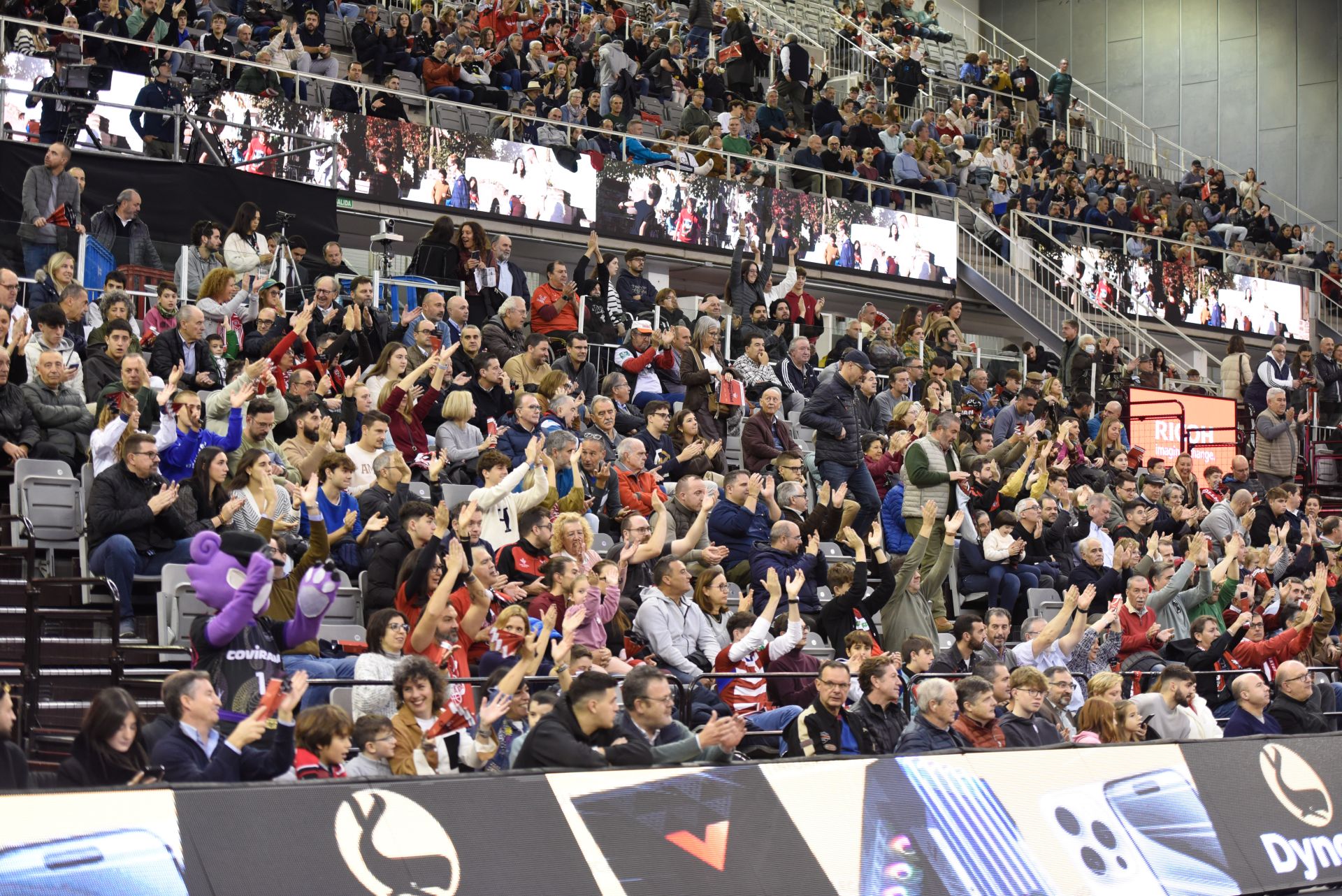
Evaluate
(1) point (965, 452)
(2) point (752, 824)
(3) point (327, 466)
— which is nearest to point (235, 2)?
(1) point (965, 452)

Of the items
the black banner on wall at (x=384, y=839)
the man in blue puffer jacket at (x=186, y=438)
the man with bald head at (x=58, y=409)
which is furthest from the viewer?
the man with bald head at (x=58, y=409)

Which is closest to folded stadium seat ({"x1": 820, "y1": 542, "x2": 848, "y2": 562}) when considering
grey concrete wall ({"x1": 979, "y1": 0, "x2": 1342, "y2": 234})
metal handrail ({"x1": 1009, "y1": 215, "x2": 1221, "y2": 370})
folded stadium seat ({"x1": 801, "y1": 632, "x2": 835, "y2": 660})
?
folded stadium seat ({"x1": 801, "y1": 632, "x2": 835, "y2": 660})

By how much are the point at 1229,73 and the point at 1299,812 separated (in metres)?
27.5

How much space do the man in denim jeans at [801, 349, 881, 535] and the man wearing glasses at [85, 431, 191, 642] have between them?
5.56 metres

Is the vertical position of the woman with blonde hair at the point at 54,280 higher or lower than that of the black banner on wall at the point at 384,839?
higher

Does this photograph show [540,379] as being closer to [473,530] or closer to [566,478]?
[566,478]

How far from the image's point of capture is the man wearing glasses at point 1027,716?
8688mm

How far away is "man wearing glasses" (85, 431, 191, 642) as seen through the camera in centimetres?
859

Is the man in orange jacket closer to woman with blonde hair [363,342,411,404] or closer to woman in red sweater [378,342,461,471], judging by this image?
woman in red sweater [378,342,461,471]

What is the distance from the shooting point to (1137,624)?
38.7 feet

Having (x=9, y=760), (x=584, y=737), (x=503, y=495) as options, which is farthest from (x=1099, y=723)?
(x=9, y=760)

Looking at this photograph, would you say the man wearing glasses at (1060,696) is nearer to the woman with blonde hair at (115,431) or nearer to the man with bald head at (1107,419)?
the woman with blonde hair at (115,431)

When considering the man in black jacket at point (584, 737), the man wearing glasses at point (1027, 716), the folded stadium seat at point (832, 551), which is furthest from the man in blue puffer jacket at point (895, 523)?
the man in black jacket at point (584, 737)

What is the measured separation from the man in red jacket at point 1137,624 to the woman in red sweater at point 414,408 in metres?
4.99
